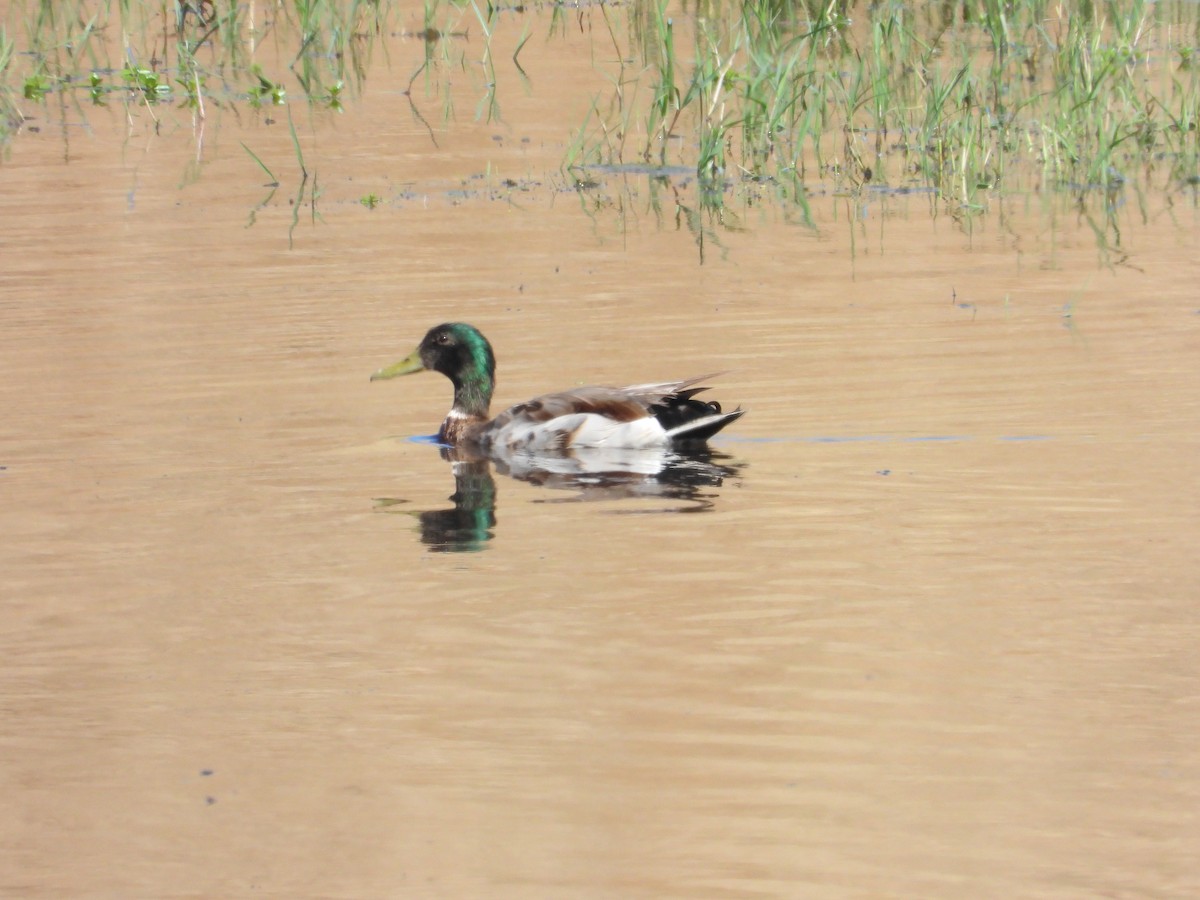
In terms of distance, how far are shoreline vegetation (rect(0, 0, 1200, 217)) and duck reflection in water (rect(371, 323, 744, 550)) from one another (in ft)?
13.6

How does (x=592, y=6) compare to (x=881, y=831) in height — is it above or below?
above

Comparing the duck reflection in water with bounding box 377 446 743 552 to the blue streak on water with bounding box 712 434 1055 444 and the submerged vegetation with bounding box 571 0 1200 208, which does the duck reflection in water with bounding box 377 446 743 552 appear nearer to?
the blue streak on water with bounding box 712 434 1055 444

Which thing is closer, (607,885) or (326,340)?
(607,885)

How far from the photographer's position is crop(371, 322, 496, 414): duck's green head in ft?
32.2

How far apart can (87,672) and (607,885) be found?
205 centimetres

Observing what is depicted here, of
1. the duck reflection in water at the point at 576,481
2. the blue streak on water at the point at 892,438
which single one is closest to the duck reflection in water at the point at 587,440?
the duck reflection in water at the point at 576,481

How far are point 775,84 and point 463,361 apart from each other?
510 centimetres

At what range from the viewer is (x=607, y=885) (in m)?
4.51

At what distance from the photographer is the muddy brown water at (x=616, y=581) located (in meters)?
4.78

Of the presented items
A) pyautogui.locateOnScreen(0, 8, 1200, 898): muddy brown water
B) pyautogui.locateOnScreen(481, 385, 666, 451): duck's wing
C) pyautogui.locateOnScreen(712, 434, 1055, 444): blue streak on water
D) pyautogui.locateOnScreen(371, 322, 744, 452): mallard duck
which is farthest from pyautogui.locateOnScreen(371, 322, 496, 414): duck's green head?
pyautogui.locateOnScreen(712, 434, 1055, 444): blue streak on water

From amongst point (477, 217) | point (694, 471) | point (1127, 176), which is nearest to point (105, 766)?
point (694, 471)

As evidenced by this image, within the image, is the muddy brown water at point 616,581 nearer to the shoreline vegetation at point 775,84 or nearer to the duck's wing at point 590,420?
the duck's wing at point 590,420

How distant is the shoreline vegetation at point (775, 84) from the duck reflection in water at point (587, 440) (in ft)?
13.6

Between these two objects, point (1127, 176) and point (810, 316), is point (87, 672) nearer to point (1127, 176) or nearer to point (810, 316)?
point (810, 316)
